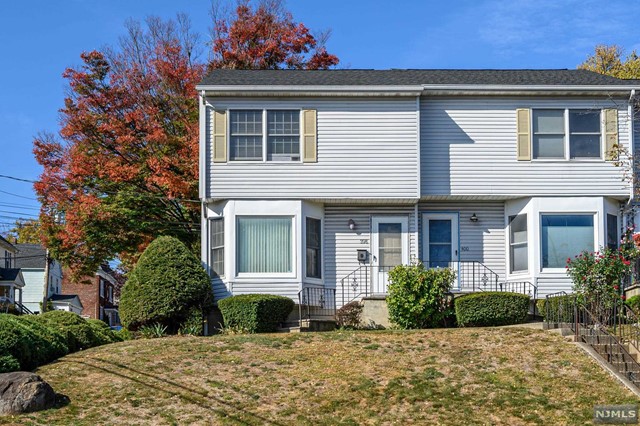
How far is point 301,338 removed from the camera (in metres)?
22.4

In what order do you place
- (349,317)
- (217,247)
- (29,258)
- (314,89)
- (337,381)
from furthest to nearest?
(29,258), (217,247), (314,89), (349,317), (337,381)

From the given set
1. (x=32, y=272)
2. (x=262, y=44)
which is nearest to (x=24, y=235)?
(x=32, y=272)

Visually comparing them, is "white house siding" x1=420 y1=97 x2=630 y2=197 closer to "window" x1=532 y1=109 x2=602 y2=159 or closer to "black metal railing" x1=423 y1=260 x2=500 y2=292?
"window" x1=532 y1=109 x2=602 y2=159

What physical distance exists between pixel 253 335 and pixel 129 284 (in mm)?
4239

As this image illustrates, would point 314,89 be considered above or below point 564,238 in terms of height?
above

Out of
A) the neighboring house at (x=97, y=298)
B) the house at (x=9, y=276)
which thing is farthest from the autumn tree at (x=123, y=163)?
the neighboring house at (x=97, y=298)

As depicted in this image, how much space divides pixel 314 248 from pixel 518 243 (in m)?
5.35

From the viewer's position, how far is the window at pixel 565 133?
26969mm

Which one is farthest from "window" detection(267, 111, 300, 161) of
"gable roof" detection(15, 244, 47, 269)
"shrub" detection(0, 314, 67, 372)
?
"gable roof" detection(15, 244, 47, 269)

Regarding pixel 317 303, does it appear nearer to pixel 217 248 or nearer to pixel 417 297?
pixel 217 248

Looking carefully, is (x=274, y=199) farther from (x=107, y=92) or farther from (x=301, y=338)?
(x=107, y=92)

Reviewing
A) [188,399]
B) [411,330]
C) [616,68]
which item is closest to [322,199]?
[411,330]

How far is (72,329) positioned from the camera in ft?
74.1

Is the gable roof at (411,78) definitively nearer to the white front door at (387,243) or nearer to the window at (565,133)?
the window at (565,133)
